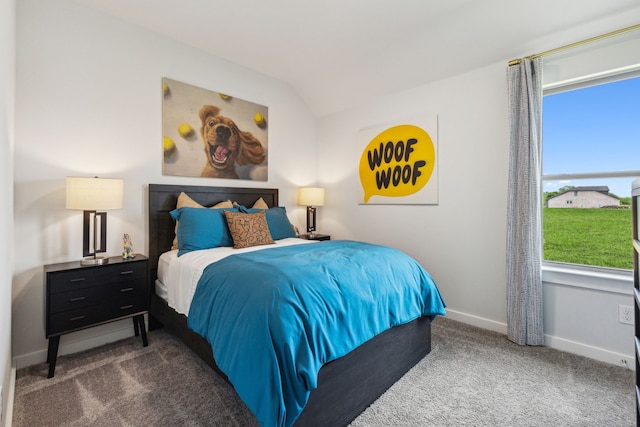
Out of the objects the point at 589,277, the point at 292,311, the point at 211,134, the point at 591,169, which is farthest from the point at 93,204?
the point at 591,169

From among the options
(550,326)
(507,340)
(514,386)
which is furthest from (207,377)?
(550,326)

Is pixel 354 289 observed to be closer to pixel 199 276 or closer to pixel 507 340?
pixel 199 276

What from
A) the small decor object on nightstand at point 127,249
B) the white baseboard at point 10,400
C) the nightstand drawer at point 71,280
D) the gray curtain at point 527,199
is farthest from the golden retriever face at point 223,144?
the gray curtain at point 527,199

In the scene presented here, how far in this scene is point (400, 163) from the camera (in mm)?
3537

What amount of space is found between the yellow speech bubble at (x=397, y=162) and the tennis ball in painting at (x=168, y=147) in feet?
7.32

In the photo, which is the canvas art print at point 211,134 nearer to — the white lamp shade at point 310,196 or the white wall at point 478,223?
the white lamp shade at point 310,196

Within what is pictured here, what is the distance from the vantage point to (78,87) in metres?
2.51

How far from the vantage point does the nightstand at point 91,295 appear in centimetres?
209

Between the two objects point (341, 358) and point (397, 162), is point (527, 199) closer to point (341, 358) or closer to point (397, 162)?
point (397, 162)

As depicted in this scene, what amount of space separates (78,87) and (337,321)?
283 cm

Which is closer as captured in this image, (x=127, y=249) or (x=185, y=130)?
(x=127, y=249)

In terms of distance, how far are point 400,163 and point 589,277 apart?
1.99m

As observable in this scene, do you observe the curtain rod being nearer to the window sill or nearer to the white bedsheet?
the window sill

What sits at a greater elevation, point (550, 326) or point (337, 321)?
point (337, 321)
